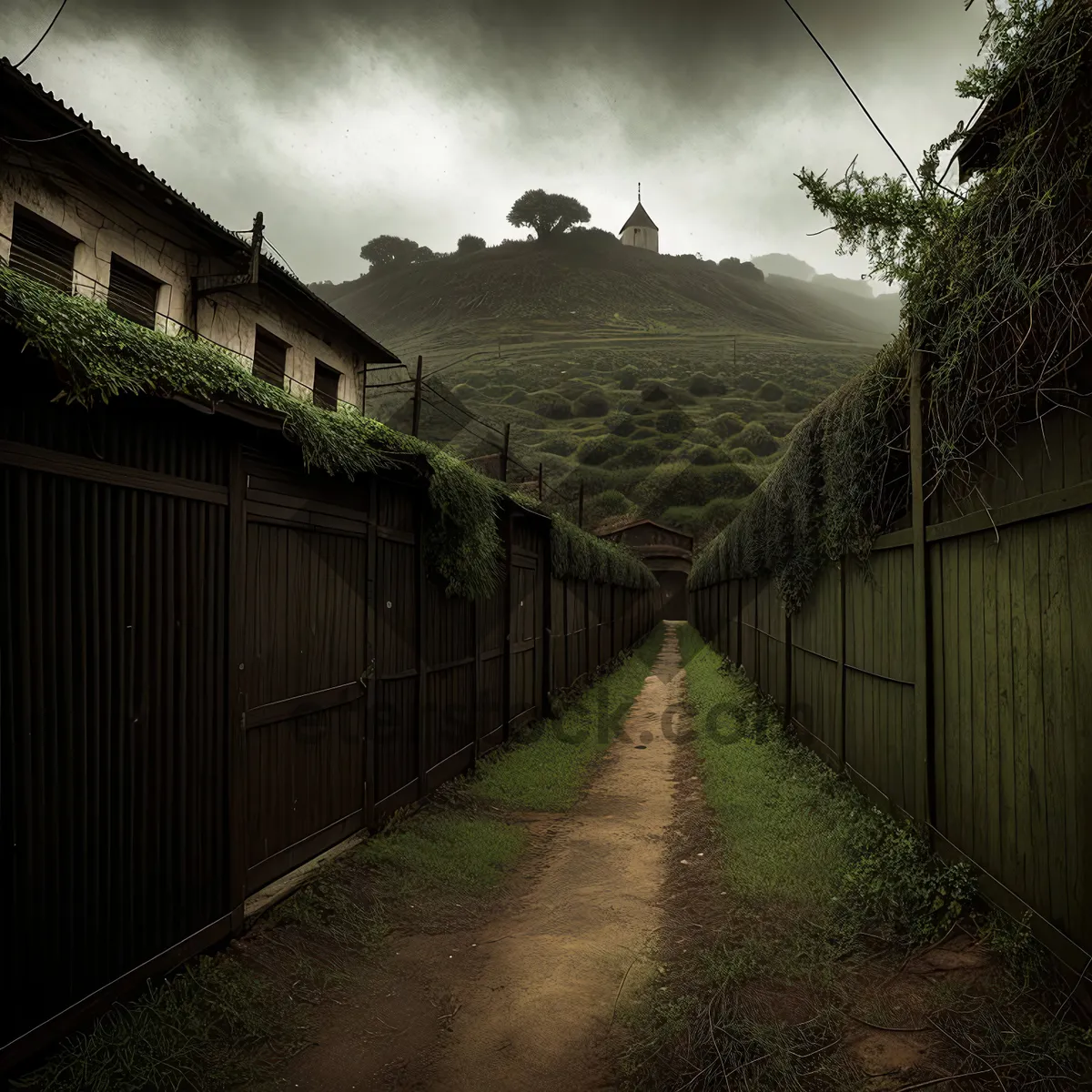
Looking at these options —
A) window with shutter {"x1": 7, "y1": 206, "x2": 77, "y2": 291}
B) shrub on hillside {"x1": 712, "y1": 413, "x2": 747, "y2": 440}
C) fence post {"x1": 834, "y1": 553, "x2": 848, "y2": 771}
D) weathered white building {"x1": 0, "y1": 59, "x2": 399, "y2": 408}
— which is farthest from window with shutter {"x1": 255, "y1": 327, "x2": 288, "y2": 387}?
shrub on hillside {"x1": 712, "y1": 413, "x2": 747, "y2": 440}

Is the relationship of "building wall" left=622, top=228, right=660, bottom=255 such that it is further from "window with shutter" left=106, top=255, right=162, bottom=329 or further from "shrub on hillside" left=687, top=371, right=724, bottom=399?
"window with shutter" left=106, top=255, right=162, bottom=329

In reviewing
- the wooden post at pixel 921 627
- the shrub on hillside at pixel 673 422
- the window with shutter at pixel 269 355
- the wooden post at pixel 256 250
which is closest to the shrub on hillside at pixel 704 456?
the shrub on hillside at pixel 673 422

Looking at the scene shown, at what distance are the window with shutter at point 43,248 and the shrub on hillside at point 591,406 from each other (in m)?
59.4

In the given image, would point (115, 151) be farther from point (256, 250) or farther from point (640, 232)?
point (640, 232)

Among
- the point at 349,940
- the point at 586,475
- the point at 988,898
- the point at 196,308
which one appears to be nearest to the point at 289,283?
the point at 196,308

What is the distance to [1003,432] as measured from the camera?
11.4 feet

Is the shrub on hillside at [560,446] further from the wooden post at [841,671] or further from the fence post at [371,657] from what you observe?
the fence post at [371,657]

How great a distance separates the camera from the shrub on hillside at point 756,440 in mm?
59906

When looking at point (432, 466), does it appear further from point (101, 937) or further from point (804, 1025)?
point (804, 1025)

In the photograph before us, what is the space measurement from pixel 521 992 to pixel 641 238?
147m

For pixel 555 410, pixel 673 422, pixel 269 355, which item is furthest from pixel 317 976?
pixel 555 410

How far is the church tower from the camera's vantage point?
135m

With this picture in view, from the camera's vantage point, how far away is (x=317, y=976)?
3748 millimetres

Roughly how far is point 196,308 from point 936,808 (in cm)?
1605
